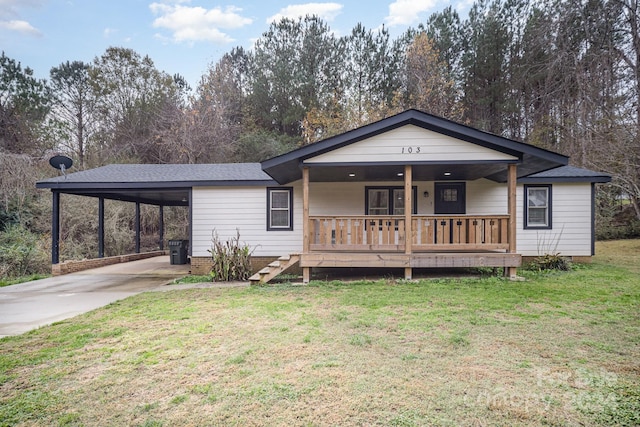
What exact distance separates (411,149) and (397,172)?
1.29m

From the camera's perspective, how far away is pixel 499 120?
19438 millimetres

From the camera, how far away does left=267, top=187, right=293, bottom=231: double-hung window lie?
9.86 meters

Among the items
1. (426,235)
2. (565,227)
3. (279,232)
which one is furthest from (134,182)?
(565,227)

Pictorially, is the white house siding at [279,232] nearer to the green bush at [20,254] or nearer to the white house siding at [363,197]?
the white house siding at [363,197]

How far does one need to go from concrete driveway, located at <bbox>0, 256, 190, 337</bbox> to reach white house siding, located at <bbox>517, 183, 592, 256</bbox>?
32.5 ft

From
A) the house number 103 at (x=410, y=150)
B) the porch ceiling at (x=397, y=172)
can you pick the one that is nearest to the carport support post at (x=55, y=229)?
the porch ceiling at (x=397, y=172)

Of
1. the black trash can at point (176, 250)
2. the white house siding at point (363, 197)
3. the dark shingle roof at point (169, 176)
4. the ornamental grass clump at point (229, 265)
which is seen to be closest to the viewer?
the ornamental grass clump at point (229, 265)

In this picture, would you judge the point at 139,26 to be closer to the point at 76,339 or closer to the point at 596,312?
the point at 76,339

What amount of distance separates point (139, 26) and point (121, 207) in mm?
11399

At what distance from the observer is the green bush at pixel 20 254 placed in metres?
10.2

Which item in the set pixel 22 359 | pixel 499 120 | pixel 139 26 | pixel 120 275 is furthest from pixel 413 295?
pixel 139 26

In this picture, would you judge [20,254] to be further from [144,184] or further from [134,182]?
[144,184]

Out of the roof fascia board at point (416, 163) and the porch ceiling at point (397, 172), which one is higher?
the roof fascia board at point (416, 163)

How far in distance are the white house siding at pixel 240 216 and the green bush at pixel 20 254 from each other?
5414 mm
